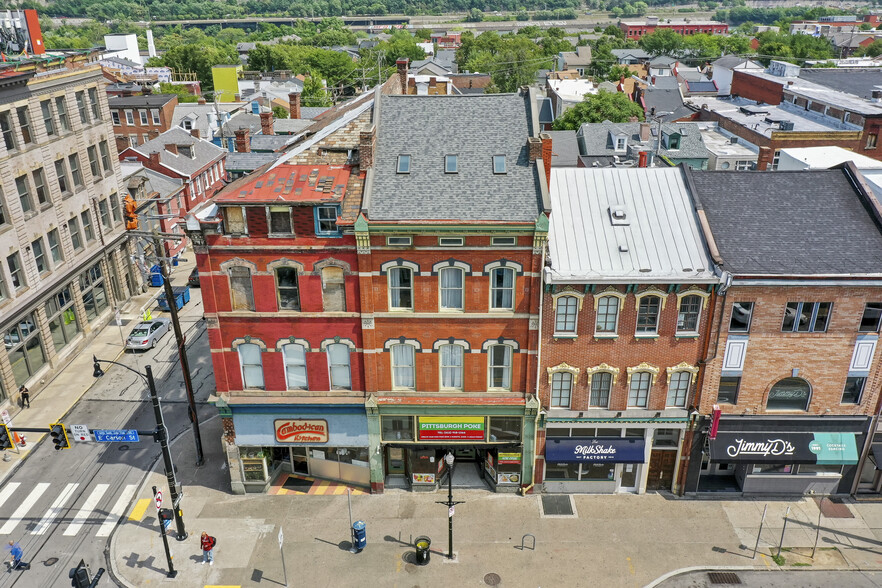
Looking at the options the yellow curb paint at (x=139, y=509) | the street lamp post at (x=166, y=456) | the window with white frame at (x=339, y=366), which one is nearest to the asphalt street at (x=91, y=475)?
the yellow curb paint at (x=139, y=509)

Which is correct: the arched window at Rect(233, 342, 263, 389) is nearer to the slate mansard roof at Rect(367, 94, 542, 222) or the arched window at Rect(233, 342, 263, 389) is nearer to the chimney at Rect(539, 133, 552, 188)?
the slate mansard roof at Rect(367, 94, 542, 222)

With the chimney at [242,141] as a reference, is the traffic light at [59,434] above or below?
below

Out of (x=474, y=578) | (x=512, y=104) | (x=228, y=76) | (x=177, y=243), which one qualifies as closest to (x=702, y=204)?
(x=512, y=104)

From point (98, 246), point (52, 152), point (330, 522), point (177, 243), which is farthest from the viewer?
point (177, 243)

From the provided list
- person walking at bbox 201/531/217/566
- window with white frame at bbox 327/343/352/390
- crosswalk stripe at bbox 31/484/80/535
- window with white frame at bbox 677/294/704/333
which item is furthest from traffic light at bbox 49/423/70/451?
window with white frame at bbox 677/294/704/333

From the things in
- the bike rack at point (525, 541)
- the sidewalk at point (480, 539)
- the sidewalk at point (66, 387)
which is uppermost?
the bike rack at point (525, 541)

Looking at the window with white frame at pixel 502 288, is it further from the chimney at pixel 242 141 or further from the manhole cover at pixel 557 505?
the chimney at pixel 242 141

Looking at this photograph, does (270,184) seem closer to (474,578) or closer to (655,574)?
(474,578)

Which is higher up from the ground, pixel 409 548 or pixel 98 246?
pixel 98 246
